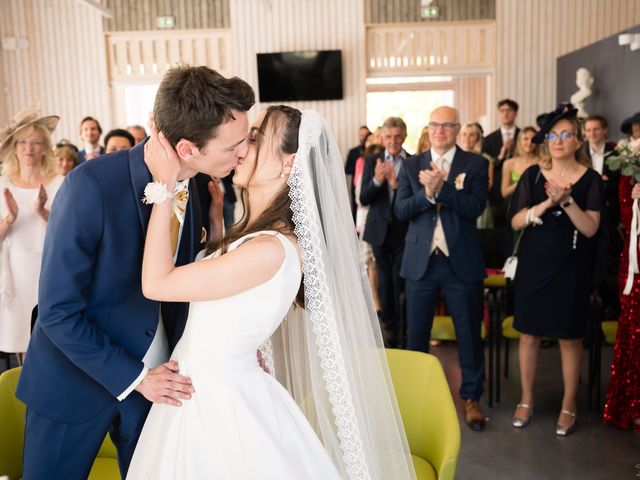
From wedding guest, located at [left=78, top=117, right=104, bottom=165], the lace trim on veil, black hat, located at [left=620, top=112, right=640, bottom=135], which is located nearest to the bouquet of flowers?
black hat, located at [left=620, top=112, right=640, bottom=135]

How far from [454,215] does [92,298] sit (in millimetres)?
2553

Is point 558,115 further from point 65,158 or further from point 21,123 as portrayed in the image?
point 65,158

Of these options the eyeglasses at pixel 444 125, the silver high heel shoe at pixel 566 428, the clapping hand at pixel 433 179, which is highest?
the eyeglasses at pixel 444 125

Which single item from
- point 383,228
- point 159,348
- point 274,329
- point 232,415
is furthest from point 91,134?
point 232,415

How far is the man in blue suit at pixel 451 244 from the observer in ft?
12.8

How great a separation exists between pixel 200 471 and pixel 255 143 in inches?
36.2

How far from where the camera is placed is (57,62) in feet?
36.1

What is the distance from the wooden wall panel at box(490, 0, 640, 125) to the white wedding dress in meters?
9.70

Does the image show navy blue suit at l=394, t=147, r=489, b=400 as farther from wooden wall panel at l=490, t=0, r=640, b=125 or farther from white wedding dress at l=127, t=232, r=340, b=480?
wooden wall panel at l=490, t=0, r=640, b=125

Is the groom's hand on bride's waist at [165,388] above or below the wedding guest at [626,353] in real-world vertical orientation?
above

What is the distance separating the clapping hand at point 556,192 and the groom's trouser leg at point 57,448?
8.79 ft

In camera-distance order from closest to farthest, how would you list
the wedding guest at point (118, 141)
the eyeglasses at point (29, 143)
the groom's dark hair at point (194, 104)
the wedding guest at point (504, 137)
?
the groom's dark hair at point (194, 104)
the eyeglasses at point (29, 143)
the wedding guest at point (118, 141)
the wedding guest at point (504, 137)

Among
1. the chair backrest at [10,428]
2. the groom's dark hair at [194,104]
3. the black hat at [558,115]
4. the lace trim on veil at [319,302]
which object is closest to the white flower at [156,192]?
the groom's dark hair at [194,104]

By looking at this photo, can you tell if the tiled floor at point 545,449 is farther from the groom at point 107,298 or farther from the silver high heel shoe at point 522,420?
the groom at point 107,298
